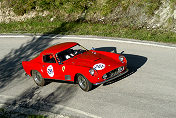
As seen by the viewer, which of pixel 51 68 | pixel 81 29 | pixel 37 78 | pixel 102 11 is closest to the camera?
pixel 51 68

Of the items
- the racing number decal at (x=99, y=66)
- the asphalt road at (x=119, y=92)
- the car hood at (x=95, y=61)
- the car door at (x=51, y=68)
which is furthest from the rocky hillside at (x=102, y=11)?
the car door at (x=51, y=68)

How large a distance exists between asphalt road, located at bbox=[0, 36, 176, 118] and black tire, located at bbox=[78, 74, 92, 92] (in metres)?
0.18

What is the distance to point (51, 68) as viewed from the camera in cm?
1004

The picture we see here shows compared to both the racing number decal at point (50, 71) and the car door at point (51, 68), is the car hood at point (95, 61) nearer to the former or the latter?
the car door at point (51, 68)

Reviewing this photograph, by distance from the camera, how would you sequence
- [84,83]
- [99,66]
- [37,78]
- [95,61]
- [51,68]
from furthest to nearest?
[37,78] → [51,68] → [95,61] → [84,83] → [99,66]

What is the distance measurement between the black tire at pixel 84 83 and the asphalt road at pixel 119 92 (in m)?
0.18

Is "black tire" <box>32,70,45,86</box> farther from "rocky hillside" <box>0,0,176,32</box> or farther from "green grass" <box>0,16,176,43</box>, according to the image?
"rocky hillside" <box>0,0,176,32</box>

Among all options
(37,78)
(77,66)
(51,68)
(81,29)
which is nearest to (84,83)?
(77,66)

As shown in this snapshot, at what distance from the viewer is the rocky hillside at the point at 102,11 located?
1538cm

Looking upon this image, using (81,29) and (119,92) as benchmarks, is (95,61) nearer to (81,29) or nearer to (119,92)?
(119,92)

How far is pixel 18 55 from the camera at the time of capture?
48.0 feet

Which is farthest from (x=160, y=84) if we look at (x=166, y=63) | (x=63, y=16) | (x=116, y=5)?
(x=63, y=16)

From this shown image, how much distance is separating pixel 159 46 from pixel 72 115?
6365 mm

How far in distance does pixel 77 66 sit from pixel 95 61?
70 cm
